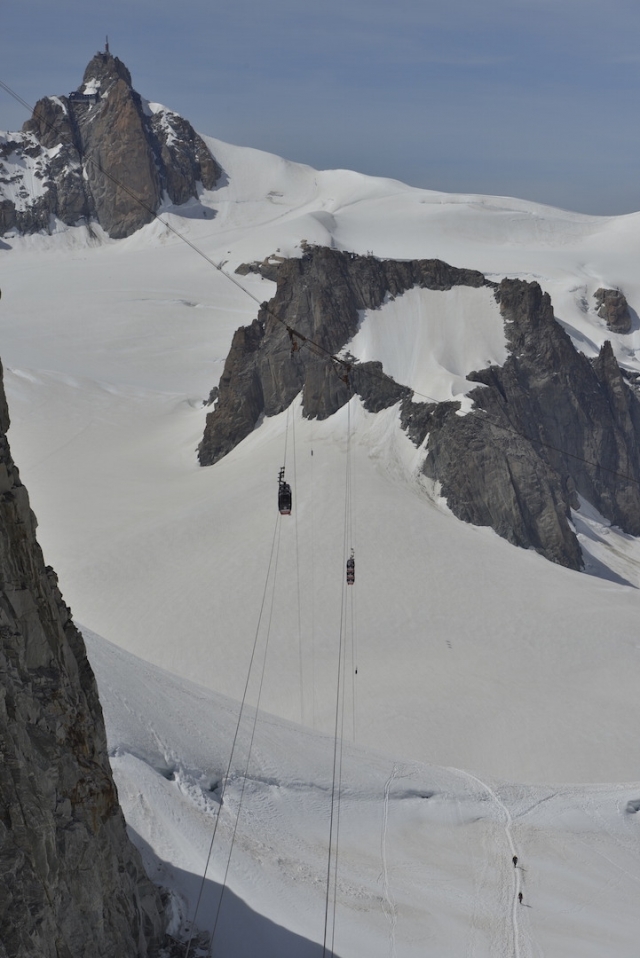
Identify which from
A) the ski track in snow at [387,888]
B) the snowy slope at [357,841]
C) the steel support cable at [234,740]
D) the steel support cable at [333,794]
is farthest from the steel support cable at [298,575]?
the ski track in snow at [387,888]

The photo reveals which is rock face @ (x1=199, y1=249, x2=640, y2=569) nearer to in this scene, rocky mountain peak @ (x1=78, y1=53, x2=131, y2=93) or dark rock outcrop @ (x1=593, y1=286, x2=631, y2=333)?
dark rock outcrop @ (x1=593, y1=286, x2=631, y2=333)

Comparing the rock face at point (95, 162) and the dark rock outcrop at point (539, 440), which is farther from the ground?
the rock face at point (95, 162)

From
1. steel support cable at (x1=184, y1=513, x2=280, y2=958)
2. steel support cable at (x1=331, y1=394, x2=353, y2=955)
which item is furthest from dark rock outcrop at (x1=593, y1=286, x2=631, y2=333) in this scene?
steel support cable at (x1=184, y1=513, x2=280, y2=958)

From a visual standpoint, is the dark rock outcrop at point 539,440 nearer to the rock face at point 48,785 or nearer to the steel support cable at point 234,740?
the steel support cable at point 234,740

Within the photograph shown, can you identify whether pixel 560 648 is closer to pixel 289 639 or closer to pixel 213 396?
pixel 289 639

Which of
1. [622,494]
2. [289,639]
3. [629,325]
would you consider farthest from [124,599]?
[629,325]

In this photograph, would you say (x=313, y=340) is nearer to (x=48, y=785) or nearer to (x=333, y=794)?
(x=333, y=794)

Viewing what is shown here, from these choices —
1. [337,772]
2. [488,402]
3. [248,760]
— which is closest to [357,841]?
[337,772]
